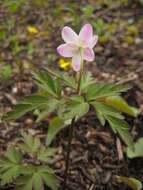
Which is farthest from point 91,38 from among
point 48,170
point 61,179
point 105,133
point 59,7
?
point 59,7

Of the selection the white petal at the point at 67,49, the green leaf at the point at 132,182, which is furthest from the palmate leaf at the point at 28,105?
the green leaf at the point at 132,182

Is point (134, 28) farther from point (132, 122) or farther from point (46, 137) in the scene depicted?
point (46, 137)

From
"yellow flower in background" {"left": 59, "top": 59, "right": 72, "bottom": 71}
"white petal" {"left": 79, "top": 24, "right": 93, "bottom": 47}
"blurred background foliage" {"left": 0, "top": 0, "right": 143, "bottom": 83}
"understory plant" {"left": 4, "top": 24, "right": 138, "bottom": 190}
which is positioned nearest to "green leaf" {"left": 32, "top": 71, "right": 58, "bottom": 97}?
"understory plant" {"left": 4, "top": 24, "right": 138, "bottom": 190}

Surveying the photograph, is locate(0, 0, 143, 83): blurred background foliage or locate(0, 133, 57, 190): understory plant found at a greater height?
locate(0, 0, 143, 83): blurred background foliage

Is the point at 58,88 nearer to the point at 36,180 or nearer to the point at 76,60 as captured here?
the point at 76,60

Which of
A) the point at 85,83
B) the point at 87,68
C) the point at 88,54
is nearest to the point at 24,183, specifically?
the point at 85,83

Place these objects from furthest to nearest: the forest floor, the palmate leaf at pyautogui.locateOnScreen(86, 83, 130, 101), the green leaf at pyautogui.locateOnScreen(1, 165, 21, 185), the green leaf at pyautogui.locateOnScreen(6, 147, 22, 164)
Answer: the forest floor, the green leaf at pyautogui.locateOnScreen(6, 147, 22, 164), the green leaf at pyautogui.locateOnScreen(1, 165, 21, 185), the palmate leaf at pyautogui.locateOnScreen(86, 83, 130, 101)

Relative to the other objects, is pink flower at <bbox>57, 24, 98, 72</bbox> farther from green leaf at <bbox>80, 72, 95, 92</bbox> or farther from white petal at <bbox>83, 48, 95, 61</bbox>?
green leaf at <bbox>80, 72, 95, 92</bbox>

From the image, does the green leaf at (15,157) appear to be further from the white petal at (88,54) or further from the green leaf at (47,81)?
the white petal at (88,54)
